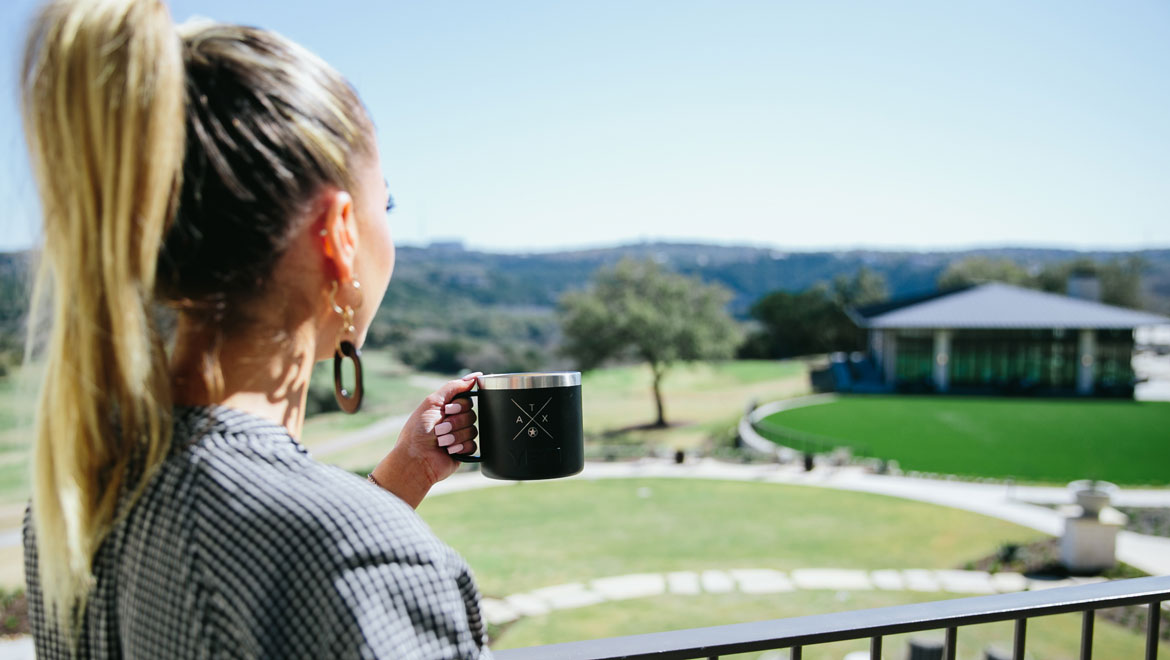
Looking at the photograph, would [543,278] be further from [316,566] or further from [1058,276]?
[316,566]

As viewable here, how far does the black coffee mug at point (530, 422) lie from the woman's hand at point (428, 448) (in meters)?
0.04

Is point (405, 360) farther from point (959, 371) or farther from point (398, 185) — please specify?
point (398, 185)

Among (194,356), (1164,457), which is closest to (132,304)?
(194,356)

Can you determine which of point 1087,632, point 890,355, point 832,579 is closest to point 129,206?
point 1087,632

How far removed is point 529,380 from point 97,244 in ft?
1.53

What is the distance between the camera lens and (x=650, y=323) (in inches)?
1182

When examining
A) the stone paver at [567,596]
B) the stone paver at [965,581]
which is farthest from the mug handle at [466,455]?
the stone paver at [965,581]

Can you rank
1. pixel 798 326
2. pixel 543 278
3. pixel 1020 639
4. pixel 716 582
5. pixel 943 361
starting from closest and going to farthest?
pixel 1020 639, pixel 716 582, pixel 943 361, pixel 798 326, pixel 543 278

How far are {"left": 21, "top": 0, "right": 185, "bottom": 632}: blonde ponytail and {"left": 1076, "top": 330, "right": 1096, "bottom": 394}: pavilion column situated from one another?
112 feet

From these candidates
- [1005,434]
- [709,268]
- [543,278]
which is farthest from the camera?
[709,268]

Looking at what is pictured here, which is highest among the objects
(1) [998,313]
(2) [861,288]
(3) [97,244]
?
(3) [97,244]

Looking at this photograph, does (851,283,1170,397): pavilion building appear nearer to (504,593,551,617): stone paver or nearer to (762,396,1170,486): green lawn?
(762,396,1170,486): green lawn

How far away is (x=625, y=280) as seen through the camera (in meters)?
34.3

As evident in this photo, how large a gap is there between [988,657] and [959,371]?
26.6 metres
